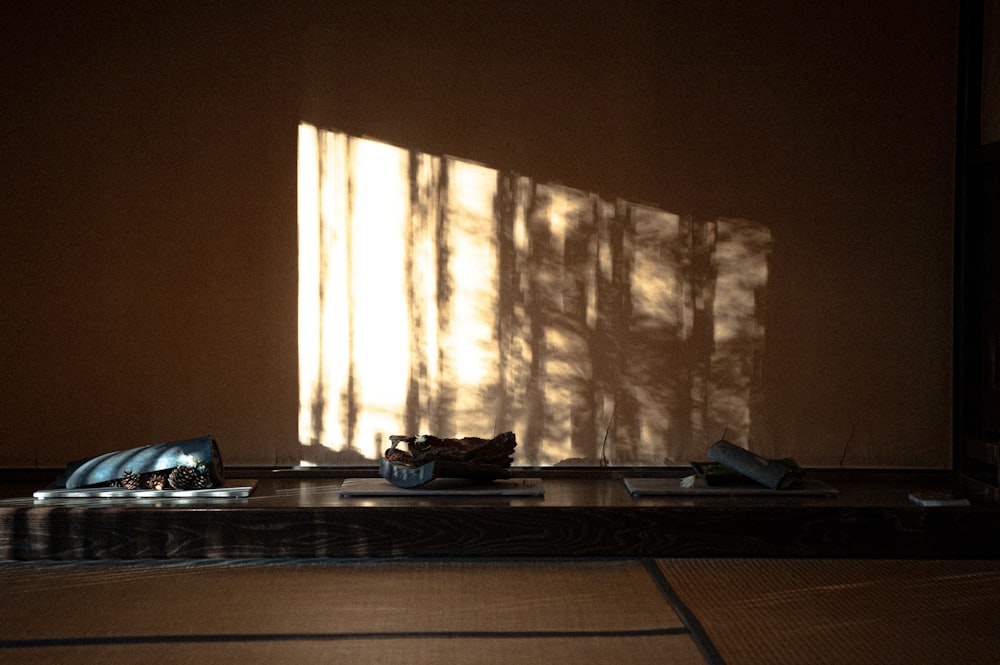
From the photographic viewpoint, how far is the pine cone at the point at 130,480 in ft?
10.4

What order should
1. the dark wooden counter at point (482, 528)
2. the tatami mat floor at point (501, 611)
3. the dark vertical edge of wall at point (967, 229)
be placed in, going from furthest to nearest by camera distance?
the dark vertical edge of wall at point (967, 229), the dark wooden counter at point (482, 528), the tatami mat floor at point (501, 611)

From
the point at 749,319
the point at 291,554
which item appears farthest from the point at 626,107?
the point at 291,554

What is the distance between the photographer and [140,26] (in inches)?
149

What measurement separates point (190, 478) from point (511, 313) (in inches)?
50.4

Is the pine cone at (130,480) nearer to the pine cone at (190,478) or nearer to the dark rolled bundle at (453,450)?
the pine cone at (190,478)

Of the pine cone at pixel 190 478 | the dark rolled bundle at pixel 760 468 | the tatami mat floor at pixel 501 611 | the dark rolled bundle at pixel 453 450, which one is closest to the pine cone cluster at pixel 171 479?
the pine cone at pixel 190 478

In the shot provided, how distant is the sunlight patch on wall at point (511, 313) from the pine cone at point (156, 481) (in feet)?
2.31

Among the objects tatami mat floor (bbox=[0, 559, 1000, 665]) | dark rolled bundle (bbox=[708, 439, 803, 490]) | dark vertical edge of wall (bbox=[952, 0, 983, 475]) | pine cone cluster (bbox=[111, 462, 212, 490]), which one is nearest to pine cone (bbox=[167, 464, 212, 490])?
pine cone cluster (bbox=[111, 462, 212, 490])

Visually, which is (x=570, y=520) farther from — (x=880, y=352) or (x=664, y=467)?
→ (x=880, y=352)

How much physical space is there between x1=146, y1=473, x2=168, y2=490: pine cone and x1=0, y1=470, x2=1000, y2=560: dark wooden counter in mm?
102

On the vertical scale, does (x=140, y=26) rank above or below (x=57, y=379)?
above

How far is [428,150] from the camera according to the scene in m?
3.80

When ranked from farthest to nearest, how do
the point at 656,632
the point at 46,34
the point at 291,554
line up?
the point at 46,34
the point at 291,554
the point at 656,632

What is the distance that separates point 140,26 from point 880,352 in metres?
2.96
